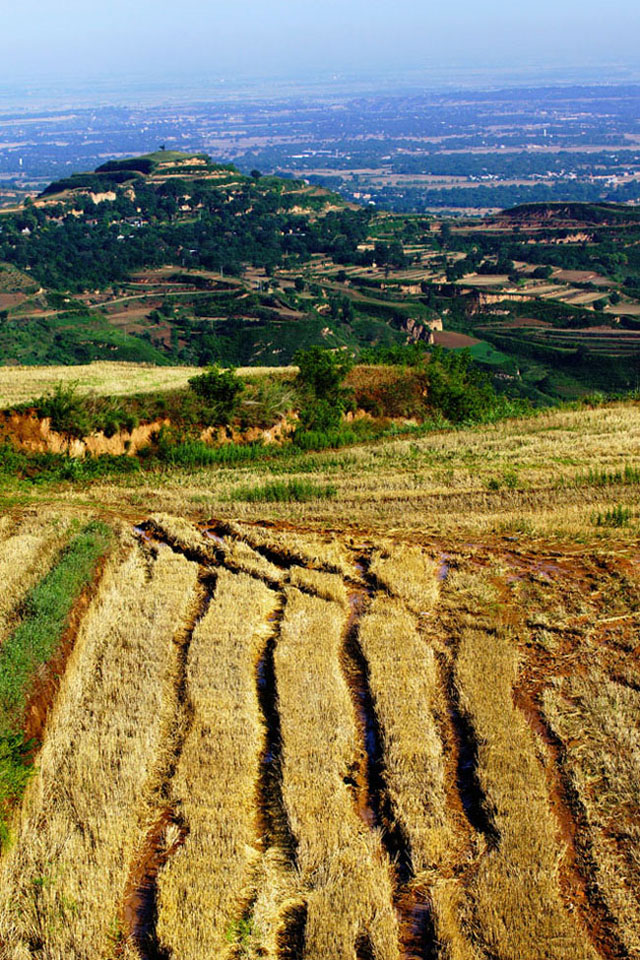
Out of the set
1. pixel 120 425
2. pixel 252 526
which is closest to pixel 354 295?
pixel 120 425

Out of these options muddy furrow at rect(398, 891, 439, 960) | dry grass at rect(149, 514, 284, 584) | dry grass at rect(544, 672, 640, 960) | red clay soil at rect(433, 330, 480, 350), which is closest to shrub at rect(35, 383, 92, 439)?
dry grass at rect(149, 514, 284, 584)

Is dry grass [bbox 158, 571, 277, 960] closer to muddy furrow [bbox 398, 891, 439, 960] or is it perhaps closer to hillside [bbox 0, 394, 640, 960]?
hillside [bbox 0, 394, 640, 960]

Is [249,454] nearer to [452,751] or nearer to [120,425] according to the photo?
[120,425]

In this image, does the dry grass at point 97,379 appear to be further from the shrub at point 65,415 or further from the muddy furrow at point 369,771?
the muddy furrow at point 369,771

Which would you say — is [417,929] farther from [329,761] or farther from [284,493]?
[284,493]

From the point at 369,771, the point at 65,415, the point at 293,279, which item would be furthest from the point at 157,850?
the point at 293,279

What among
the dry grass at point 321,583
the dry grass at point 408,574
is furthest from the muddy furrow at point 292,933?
the dry grass at point 321,583

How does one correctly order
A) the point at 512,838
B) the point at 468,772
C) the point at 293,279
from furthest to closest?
1. the point at 293,279
2. the point at 468,772
3. the point at 512,838
